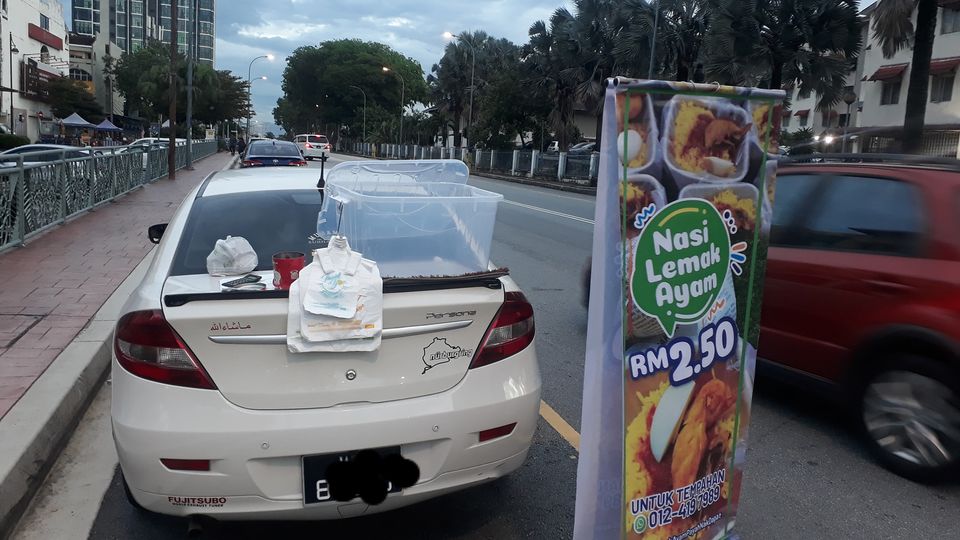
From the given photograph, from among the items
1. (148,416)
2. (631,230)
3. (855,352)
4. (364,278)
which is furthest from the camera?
(855,352)

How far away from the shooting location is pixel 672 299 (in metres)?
2.61

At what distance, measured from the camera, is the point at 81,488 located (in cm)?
387

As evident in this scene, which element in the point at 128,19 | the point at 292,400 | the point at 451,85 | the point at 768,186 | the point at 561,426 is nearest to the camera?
the point at 768,186

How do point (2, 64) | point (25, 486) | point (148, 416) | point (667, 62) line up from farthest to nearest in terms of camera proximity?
1. point (2, 64)
2. point (667, 62)
3. point (25, 486)
4. point (148, 416)

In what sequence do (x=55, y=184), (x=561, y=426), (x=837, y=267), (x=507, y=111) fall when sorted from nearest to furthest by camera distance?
(x=837, y=267) < (x=561, y=426) < (x=55, y=184) < (x=507, y=111)

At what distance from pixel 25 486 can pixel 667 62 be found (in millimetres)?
32207

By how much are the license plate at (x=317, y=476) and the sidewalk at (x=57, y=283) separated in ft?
7.79

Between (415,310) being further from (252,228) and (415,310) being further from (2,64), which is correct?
(2,64)

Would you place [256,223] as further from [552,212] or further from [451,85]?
[451,85]

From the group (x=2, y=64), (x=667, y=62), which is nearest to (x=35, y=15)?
(x=2, y=64)

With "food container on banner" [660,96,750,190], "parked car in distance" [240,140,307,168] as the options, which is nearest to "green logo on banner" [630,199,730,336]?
"food container on banner" [660,96,750,190]

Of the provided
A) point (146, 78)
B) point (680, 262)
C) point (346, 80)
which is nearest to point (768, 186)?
point (680, 262)

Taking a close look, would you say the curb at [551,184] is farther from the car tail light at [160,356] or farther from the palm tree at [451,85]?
the car tail light at [160,356]

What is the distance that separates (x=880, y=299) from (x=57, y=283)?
7353 millimetres
